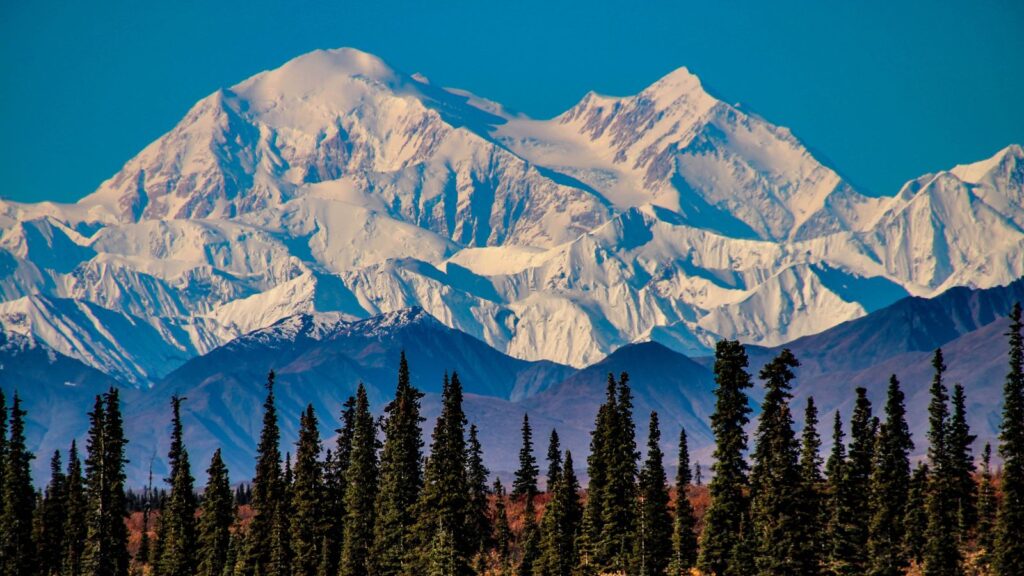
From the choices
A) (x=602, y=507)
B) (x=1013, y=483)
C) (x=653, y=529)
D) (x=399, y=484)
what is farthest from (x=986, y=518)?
(x=399, y=484)

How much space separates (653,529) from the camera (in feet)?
364

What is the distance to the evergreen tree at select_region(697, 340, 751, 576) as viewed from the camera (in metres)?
92.9

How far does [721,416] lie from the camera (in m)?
93.6

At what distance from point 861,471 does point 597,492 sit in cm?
1768

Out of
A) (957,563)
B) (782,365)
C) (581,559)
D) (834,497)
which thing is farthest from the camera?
(581,559)

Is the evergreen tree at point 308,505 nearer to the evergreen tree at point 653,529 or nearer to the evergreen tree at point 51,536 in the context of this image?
the evergreen tree at point 51,536

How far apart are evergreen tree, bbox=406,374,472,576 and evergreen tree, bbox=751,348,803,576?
91.3ft

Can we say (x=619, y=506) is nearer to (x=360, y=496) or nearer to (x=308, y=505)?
(x=360, y=496)

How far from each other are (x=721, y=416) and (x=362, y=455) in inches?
1567

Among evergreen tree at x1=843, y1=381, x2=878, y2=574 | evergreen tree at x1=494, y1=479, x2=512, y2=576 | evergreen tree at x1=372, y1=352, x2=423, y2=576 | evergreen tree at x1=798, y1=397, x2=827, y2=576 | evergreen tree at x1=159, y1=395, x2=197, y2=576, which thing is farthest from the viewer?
evergreen tree at x1=159, y1=395, x2=197, y2=576

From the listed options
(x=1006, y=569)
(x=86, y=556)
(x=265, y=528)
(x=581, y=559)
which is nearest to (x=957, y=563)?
(x=1006, y=569)

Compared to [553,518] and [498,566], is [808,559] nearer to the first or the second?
[553,518]

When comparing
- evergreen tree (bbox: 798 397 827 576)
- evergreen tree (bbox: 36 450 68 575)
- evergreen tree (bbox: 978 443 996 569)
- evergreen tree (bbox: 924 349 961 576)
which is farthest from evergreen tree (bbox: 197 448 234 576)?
evergreen tree (bbox: 798 397 827 576)

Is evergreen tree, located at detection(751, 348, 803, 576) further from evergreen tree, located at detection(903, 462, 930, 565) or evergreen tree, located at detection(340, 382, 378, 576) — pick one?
evergreen tree, located at detection(340, 382, 378, 576)
